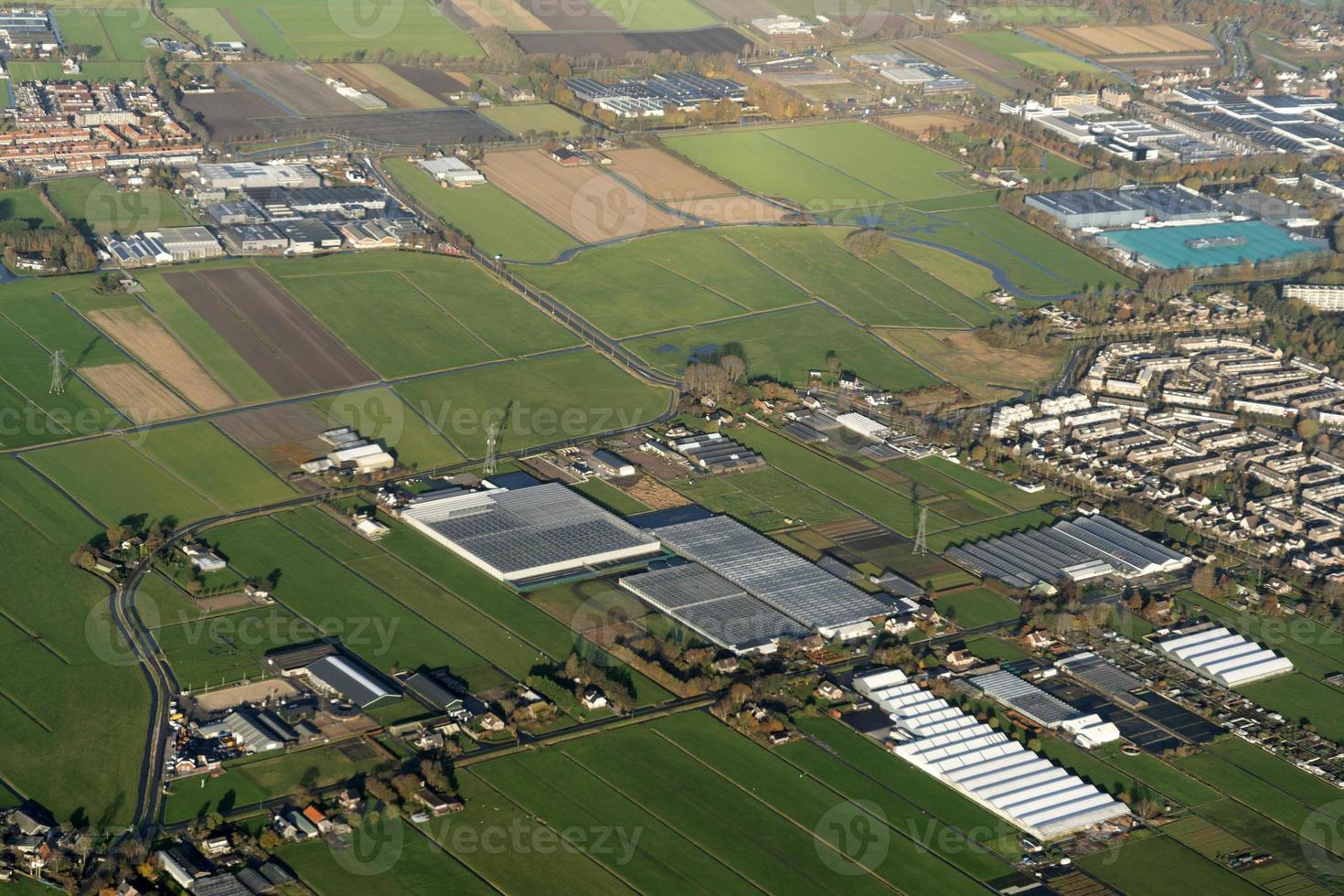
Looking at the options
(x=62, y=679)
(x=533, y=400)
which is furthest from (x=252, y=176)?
(x=62, y=679)

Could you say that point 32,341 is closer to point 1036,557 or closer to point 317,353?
point 317,353

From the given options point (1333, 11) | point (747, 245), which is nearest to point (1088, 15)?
point (1333, 11)

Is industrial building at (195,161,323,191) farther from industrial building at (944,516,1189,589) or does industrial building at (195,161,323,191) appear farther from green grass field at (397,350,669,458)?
industrial building at (944,516,1189,589)

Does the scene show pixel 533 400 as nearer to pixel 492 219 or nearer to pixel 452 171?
pixel 492 219

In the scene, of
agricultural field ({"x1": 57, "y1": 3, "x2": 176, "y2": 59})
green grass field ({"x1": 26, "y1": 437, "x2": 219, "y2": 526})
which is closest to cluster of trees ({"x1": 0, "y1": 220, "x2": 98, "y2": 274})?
green grass field ({"x1": 26, "y1": 437, "x2": 219, "y2": 526})

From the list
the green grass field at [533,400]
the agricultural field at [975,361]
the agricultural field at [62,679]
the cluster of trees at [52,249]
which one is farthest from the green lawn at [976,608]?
the cluster of trees at [52,249]

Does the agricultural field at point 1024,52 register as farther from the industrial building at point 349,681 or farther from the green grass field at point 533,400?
the industrial building at point 349,681

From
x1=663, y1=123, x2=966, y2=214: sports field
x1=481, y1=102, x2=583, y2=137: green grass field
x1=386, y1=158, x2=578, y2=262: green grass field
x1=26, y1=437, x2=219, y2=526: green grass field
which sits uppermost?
x1=663, y1=123, x2=966, y2=214: sports field
